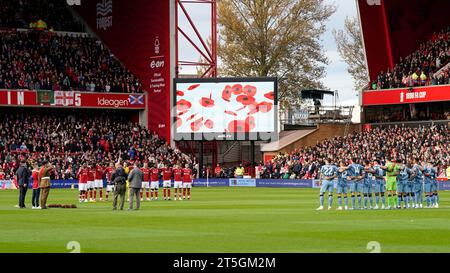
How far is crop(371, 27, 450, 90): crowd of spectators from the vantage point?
77188 millimetres

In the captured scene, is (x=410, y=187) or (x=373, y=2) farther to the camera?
(x=373, y=2)

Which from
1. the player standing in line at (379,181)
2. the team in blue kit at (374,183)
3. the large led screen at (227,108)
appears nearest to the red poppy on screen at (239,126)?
the large led screen at (227,108)

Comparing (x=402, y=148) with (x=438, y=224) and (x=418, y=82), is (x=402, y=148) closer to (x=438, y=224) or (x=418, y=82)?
(x=418, y=82)

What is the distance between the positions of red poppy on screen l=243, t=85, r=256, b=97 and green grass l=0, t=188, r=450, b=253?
3481 centimetres

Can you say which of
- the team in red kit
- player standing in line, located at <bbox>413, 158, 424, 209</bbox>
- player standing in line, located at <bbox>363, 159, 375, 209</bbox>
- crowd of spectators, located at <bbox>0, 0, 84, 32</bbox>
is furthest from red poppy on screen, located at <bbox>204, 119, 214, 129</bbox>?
player standing in line, located at <bbox>363, 159, 375, 209</bbox>

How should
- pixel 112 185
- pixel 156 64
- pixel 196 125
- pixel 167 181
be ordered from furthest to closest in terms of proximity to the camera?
pixel 156 64 → pixel 196 125 → pixel 167 181 → pixel 112 185

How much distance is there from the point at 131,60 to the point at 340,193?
50.5 metres

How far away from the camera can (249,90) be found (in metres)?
75.5

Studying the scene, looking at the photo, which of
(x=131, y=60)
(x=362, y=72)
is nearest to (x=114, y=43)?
(x=131, y=60)

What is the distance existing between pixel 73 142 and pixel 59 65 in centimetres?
800

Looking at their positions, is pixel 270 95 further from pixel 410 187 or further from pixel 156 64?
pixel 410 187

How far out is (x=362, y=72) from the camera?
115m

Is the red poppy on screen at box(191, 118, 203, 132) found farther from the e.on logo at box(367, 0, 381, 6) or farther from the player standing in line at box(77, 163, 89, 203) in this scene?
the player standing in line at box(77, 163, 89, 203)

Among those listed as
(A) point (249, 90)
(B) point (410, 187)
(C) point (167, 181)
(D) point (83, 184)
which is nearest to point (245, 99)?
(A) point (249, 90)
